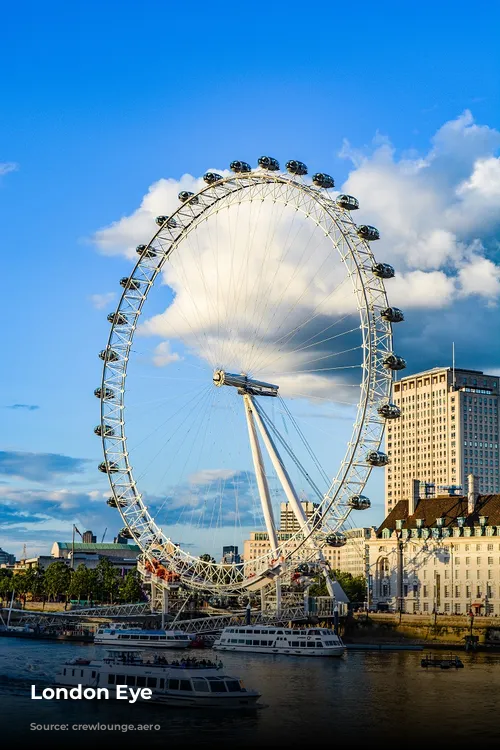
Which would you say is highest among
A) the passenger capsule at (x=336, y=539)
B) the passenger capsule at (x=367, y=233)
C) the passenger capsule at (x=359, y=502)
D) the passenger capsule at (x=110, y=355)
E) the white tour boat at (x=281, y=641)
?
the passenger capsule at (x=367, y=233)

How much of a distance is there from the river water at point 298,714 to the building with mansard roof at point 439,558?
42.4 meters

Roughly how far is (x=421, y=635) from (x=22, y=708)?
6497cm

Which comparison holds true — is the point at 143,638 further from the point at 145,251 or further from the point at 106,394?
the point at 145,251

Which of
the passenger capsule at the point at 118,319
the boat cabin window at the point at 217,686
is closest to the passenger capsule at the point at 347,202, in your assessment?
the passenger capsule at the point at 118,319

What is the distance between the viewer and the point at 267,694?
234 feet

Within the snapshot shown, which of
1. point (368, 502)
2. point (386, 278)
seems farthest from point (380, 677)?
point (386, 278)

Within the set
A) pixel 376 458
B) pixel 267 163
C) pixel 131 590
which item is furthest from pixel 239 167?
pixel 131 590

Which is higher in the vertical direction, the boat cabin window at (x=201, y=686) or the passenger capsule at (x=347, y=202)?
the passenger capsule at (x=347, y=202)

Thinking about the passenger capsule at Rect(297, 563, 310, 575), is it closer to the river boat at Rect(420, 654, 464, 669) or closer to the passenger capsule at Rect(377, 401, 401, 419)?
the river boat at Rect(420, 654, 464, 669)

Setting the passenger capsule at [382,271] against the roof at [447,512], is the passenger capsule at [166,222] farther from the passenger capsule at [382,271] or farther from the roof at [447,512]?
the roof at [447,512]

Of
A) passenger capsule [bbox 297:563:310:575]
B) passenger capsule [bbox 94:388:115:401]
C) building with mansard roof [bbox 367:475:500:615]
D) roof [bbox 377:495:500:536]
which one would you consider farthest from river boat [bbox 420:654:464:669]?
passenger capsule [bbox 94:388:115:401]

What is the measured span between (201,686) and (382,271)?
44.5 metres

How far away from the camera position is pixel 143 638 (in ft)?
393

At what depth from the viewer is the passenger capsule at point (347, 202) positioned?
97750mm
